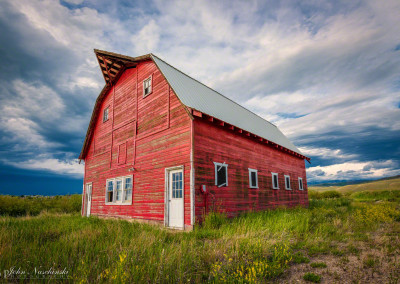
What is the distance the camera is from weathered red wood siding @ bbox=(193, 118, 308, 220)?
9.89 metres

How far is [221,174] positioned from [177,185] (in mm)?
2212

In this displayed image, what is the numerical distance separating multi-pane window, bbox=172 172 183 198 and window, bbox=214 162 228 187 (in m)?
1.69

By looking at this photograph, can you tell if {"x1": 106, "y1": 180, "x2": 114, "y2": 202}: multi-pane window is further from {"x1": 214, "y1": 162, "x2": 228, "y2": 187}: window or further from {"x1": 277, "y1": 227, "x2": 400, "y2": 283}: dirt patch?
{"x1": 277, "y1": 227, "x2": 400, "y2": 283}: dirt patch

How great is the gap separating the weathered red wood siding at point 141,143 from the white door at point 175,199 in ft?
1.39

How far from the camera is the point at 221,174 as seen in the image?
10820 mm

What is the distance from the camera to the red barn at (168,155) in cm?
991

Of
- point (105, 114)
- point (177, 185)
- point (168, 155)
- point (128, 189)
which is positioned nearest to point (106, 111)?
point (105, 114)

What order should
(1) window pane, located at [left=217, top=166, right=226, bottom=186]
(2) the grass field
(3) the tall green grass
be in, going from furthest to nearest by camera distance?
(3) the tall green grass
(1) window pane, located at [left=217, top=166, right=226, bottom=186]
(2) the grass field

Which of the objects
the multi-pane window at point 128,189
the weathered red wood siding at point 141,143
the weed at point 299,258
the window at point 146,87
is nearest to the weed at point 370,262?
the weed at point 299,258

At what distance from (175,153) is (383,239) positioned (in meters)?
7.86

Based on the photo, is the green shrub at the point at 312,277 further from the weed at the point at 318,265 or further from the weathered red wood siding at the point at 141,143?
the weathered red wood siding at the point at 141,143

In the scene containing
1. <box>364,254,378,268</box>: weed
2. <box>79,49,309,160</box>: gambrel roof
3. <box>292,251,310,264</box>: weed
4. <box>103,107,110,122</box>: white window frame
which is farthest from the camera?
Answer: <box>103,107,110,122</box>: white window frame

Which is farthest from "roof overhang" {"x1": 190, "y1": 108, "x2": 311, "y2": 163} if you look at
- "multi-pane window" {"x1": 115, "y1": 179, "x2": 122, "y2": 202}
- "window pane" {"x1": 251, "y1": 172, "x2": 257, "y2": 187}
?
"multi-pane window" {"x1": 115, "y1": 179, "x2": 122, "y2": 202}

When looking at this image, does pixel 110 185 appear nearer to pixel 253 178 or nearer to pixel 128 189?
pixel 128 189
